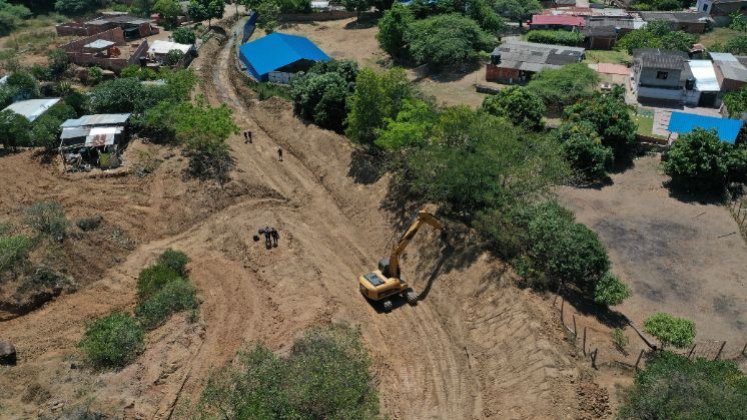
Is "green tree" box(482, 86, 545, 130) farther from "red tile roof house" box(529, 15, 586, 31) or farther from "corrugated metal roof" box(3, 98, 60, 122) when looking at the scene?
"corrugated metal roof" box(3, 98, 60, 122)

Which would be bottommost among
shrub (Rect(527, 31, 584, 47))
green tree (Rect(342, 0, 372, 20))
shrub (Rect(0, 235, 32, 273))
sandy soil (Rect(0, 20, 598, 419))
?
sandy soil (Rect(0, 20, 598, 419))

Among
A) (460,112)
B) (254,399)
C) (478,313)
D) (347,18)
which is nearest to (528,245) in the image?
(478,313)

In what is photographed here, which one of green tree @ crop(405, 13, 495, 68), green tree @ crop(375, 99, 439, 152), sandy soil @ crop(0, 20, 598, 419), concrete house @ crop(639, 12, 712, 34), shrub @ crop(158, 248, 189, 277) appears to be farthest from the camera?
concrete house @ crop(639, 12, 712, 34)

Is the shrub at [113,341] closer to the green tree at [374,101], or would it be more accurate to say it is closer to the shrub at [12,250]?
the shrub at [12,250]

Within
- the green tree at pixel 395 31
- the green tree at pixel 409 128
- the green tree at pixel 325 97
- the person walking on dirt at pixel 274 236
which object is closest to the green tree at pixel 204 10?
the green tree at pixel 395 31

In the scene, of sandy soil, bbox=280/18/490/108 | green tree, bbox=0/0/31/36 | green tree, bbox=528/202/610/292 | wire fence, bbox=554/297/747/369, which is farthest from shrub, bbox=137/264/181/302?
green tree, bbox=0/0/31/36

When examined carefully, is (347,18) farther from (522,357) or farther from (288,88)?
(522,357)
